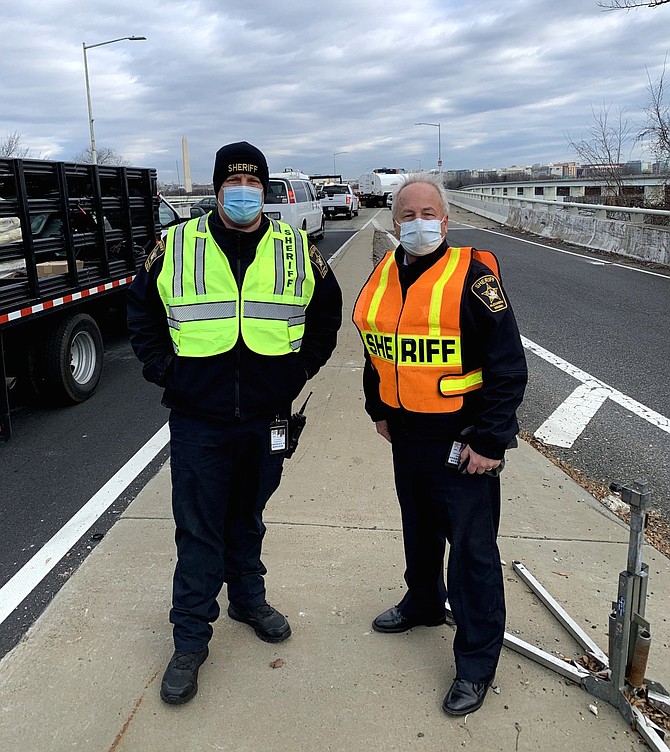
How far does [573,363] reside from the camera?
768 centimetres

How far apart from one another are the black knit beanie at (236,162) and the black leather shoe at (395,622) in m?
1.91

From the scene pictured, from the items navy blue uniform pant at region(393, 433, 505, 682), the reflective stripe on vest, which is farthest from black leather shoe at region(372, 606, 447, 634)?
the reflective stripe on vest

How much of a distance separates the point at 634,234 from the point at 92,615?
16332mm

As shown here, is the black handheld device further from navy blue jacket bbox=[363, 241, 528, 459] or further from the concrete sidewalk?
the concrete sidewalk

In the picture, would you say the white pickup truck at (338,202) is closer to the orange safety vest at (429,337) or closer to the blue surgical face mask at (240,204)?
the blue surgical face mask at (240,204)

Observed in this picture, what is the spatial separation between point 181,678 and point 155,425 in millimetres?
3607

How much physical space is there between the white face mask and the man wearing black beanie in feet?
1.58

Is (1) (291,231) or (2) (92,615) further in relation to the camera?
(2) (92,615)

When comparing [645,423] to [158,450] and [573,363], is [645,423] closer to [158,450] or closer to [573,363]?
[573,363]

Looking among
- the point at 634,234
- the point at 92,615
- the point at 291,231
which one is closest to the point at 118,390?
the point at 92,615

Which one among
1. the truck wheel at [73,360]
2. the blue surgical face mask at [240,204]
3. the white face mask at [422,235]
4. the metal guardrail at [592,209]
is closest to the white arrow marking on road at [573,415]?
the white face mask at [422,235]

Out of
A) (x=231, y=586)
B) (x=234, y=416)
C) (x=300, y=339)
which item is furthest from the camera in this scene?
(x=231, y=586)

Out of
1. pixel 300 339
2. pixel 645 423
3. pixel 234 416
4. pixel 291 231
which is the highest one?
pixel 291 231

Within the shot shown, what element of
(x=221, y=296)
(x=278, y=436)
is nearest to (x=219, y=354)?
(x=221, y=296)
